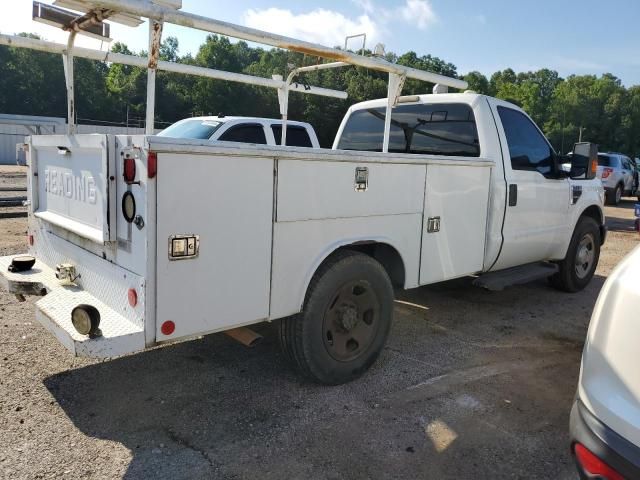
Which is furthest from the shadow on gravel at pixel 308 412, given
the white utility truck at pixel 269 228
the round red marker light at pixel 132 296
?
the round red marker light at pixel 132 296

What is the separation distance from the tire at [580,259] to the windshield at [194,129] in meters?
5.06

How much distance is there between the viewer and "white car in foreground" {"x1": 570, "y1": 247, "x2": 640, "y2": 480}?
1854 mm

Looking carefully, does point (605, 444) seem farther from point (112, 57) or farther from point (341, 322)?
point (112, 57)

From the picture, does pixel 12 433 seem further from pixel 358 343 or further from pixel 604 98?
pixel 604 98

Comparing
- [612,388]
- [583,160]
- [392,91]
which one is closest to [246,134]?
[392,91]

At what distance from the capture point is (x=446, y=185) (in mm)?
4363

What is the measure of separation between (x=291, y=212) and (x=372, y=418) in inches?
56.2

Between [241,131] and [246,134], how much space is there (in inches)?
4.1

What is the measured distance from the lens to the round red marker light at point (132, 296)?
2.86m

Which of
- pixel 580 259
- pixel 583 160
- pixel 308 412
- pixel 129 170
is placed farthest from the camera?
pixel 580 259

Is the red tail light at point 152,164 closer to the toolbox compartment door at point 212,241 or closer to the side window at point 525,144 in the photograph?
the toolbox compartment door at point 212,241

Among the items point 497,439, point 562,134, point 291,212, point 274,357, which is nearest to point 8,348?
point 274,357

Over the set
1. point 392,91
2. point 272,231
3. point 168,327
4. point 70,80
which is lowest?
point 168,327

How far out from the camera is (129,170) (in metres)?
2.81
